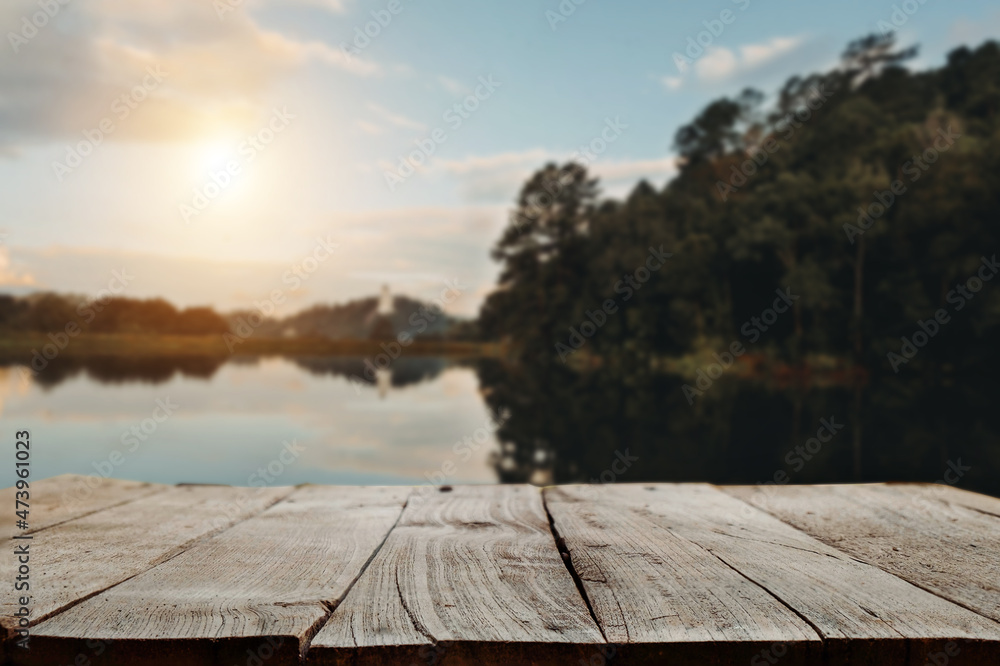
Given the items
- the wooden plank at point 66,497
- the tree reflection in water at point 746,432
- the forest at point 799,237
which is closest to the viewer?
the wooden plank at point 66,497

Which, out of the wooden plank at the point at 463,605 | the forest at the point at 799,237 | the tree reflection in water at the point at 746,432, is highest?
the forest at the point at 799,237

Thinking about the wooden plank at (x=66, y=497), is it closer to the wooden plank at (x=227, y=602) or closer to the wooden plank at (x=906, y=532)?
the wooden plank at (x=227, y=602)

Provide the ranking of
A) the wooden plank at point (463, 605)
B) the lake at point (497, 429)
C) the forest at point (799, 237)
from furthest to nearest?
the forest at point (799, 237) < the lake at point (497, 429) < the wooden plank at point (463, 605)

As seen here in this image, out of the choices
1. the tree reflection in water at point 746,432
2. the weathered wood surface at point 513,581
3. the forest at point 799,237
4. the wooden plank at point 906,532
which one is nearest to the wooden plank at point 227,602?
the weathered wood surface at point 513,581

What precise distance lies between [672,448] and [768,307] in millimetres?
19433

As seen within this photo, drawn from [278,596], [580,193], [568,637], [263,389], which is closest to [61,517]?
[278,596]

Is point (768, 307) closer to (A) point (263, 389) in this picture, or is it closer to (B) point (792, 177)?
(B) point (792, 177)

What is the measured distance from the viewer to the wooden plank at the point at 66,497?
1.56 meters

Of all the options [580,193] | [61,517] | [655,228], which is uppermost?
[580,193]

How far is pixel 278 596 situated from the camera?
1011 millimetres

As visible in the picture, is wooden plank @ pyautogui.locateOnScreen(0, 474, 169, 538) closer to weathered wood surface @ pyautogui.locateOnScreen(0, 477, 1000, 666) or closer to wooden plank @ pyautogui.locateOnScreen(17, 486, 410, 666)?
weathered wood surface @ pyautogui.locateOnScreen(0, 477, 1000, 666)

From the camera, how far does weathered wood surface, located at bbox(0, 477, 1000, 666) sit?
0.86m

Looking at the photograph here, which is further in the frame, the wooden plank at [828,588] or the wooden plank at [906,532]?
the wooden plank at [906,532]

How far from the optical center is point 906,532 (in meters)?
1.47
